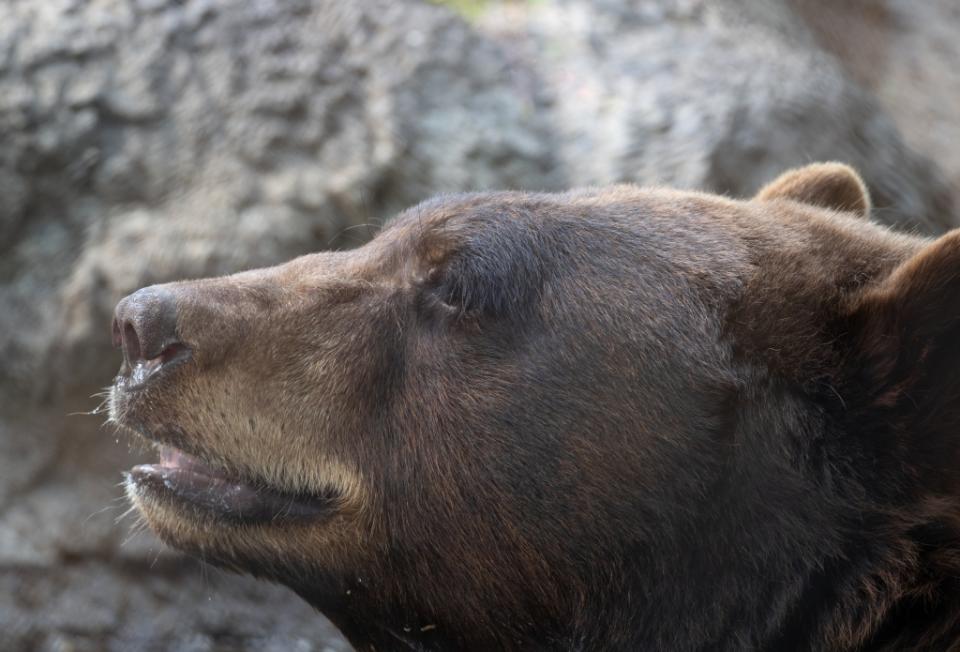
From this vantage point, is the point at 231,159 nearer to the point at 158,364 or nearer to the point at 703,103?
the point at 703,103

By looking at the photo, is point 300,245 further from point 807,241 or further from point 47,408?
point 807,241

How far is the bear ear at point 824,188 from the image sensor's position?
4.35m

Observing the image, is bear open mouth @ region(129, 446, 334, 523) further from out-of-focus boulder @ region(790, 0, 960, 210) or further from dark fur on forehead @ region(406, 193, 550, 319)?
out-of-focus boulder @ region(790, 0, 960, 210)

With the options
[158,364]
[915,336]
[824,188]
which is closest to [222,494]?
[158,364]

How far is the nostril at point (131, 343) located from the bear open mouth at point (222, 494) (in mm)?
294

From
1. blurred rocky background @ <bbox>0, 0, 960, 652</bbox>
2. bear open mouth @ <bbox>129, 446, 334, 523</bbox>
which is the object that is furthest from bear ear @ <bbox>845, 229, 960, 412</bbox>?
blurred rocky background @ <bbox>0, 0, 960, 652</bbox>

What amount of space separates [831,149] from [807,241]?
340 centimetres

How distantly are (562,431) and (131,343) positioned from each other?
1.31 meters

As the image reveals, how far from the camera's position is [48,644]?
5.57m

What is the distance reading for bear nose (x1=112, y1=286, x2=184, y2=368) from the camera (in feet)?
11.0

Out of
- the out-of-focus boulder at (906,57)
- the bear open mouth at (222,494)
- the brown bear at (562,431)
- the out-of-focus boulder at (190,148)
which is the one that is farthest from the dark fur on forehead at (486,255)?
the out-of-focus boulder at (906,57)

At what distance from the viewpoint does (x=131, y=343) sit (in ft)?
11.2

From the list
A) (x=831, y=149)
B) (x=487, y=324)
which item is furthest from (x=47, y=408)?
(x=831, y=149)

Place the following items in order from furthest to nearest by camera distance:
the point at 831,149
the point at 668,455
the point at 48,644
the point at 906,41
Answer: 1. the point at 906,41
2. the point at 831,149
3. the point at 48,644
4. the point at 668,455
